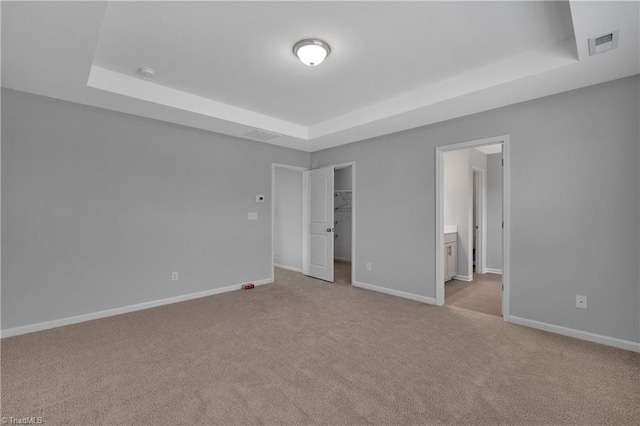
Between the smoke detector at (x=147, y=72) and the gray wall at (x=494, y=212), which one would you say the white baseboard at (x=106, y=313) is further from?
the gray wall at (x=494, y=212)

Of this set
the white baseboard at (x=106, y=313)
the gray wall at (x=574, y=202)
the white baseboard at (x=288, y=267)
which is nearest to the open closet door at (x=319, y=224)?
the white baseboard at (x=288, y=267)

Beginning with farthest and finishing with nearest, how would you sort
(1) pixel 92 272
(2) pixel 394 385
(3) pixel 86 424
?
(1) pixel 92 272
(2) pixel 394 385
(3) pixel 86 424

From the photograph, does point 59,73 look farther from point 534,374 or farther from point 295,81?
point 534,374

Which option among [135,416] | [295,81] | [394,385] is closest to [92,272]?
[135,416]

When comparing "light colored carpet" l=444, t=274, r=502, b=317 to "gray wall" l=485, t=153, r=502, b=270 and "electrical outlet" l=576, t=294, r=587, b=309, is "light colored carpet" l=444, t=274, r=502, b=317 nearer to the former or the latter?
"gray wall" l=485, t=153, r=502, b=270

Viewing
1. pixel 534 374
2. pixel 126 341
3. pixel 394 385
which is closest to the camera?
pixel 394 385

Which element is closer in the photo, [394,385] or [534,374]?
[394,385]

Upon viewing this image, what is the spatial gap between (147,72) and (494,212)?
20.8ft

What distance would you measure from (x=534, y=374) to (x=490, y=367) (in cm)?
30

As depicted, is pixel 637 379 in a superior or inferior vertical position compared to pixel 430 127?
inferior

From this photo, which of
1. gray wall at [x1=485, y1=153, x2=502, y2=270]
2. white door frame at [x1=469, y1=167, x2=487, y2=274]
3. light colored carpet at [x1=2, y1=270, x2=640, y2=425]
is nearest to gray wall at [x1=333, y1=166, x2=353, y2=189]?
white door frame at [x1=469, y1=167, x2=487, y2=274]

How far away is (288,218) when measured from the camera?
6.60 m

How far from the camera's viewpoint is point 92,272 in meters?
3.53

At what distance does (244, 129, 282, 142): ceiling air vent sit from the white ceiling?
0.50 meters
